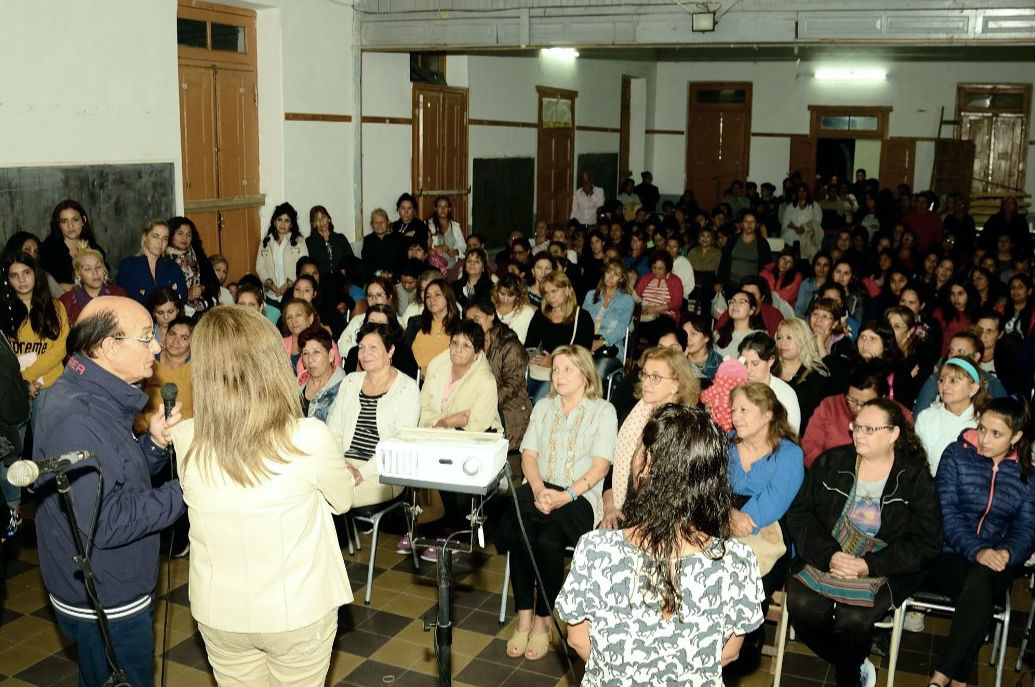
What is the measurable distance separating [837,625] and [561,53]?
11.4 m

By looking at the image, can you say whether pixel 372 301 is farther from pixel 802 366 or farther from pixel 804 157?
pixel 804 157

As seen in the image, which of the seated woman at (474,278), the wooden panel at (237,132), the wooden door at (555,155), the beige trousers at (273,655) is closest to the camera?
the beige trousers at (273,655)

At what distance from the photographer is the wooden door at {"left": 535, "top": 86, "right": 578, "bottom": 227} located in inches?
536

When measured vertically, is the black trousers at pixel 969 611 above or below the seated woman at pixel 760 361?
below

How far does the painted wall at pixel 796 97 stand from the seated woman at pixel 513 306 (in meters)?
11.7

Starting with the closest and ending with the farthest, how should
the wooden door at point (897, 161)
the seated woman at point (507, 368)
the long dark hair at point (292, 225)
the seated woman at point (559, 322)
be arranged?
the seated woman at point (507, 368)
the seated woman at point (559, 322)
the long dark hair at point (292, 225)
the wooden door at point (897, 161)

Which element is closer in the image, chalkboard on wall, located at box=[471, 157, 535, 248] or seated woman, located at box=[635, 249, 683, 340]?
seated woman, located at box=[635, 249, 683, 340]

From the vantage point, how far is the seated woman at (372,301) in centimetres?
610

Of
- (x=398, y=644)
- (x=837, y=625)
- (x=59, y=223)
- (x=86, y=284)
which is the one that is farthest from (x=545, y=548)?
(x=59, y=223)

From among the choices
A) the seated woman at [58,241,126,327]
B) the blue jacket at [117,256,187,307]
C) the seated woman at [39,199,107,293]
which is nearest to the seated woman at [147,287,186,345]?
the seated woman at [58,241,126,327]

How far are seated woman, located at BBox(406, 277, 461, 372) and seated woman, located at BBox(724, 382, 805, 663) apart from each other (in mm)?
2412

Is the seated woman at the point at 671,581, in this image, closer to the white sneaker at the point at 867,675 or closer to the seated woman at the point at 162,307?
the white sneaker at the point at 867,675

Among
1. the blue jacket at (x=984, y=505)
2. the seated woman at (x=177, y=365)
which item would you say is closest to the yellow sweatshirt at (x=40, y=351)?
the seated woman at (x=177, y=365)

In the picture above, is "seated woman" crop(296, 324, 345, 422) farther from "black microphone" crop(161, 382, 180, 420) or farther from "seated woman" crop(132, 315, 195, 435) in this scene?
"black microphone" crop(161, 382, 180, 420)
